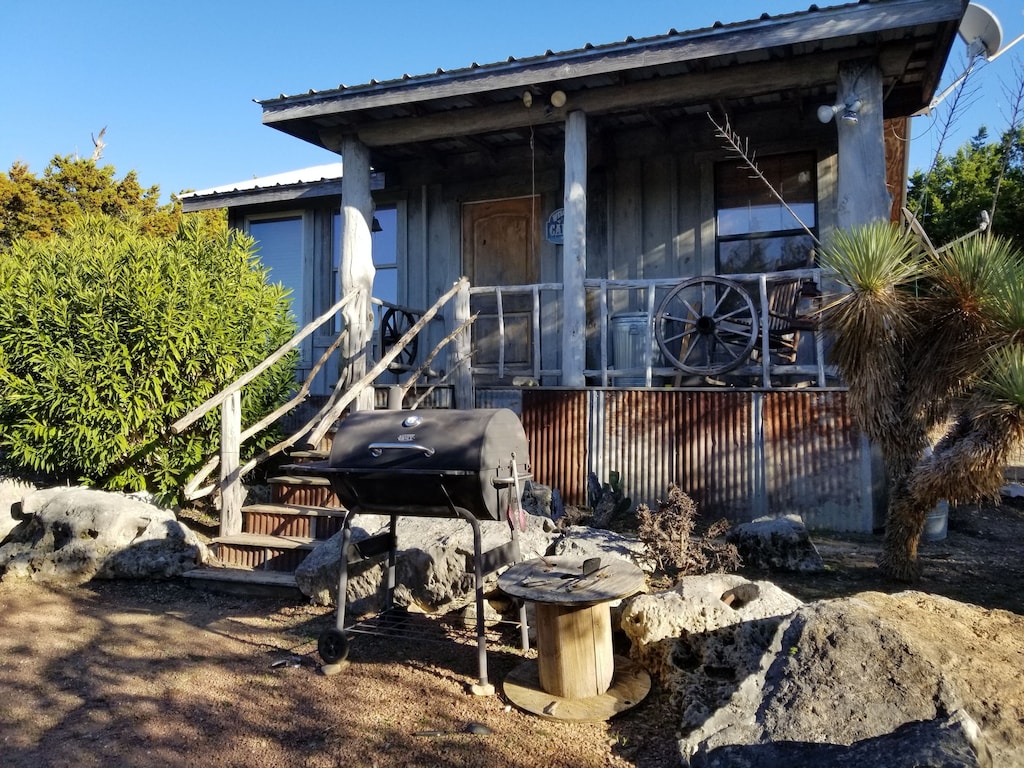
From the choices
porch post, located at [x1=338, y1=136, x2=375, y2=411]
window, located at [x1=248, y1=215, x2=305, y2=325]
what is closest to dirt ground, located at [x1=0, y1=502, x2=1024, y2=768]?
porch post, located at [x1=338, y1=136, x2=375, y2=411]

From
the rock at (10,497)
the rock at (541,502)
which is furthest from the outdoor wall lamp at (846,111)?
the rock at (10,497)

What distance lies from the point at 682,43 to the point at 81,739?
277 inches

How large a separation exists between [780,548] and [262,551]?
4.31 meters

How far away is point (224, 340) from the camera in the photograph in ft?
25.2

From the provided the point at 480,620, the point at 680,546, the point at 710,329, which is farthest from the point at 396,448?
the point at 710,329

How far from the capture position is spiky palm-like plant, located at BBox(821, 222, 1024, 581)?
179 inches

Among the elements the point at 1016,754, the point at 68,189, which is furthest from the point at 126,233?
the point at 68,189

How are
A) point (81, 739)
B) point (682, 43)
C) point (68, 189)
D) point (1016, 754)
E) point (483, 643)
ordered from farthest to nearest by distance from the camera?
point (68, 189), point (682, 43), point (483, 643), point (81, 739), point (1016, 754)

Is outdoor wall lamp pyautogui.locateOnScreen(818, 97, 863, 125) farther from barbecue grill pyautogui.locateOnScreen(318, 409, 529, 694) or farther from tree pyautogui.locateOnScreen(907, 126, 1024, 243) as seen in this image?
tree pyautogui.locateOnScreen(907, 126, 1024, 243)

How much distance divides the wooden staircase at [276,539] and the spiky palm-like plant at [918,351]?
Answer: 4266mm

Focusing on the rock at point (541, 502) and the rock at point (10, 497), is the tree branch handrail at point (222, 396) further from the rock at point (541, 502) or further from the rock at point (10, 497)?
the rock at point (541, 502)

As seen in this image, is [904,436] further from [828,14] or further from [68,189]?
[68,189]

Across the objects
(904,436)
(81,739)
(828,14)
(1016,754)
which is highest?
(828,14)

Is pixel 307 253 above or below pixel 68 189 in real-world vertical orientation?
below
